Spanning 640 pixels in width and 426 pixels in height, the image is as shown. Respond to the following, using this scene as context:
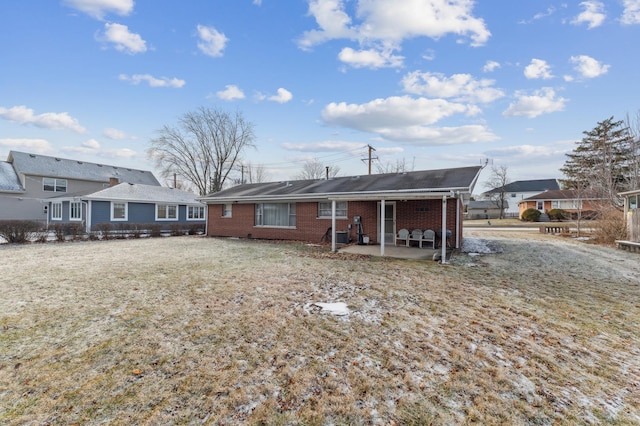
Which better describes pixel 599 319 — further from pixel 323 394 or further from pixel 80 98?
pixel 80 98

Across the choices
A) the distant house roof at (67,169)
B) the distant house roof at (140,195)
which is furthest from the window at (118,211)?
the distant house roof at (67,169)

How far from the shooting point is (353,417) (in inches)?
95.9

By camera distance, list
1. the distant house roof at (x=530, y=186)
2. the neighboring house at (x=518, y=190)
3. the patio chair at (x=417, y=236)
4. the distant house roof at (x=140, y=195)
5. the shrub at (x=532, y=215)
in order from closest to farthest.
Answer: the patio chair at (x=417, y=236) → the distant house roof at (x=140, y=195) → the shrub at (x=532, y=215) → the distant house roof at (x=530, y=186) → the neighboring house at (x=518, y=190)

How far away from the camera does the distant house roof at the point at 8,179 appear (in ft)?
85.0

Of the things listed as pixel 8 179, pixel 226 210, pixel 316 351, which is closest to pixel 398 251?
pixel 316 351

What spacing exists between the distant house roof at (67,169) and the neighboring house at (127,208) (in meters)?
5.32

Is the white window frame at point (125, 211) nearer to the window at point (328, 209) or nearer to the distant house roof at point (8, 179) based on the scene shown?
the distant house roof at point (8, 179)

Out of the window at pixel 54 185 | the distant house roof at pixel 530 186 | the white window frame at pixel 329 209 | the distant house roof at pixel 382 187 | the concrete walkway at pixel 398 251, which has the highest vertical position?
the distant house roof at pixel 530 186

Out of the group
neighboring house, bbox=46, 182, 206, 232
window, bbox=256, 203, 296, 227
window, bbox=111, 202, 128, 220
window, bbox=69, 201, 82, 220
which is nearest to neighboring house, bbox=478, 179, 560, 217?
window, bbox=256, 203, 296, 227

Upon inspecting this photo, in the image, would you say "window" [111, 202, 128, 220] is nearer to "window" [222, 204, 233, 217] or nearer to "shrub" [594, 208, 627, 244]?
"window" [222, 204, 233, 217]

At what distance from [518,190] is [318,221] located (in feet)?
168

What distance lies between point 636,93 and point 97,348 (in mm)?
28847

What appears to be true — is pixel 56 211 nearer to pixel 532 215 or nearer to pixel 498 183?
pixel 532 215

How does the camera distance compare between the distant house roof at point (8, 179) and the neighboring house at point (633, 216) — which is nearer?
the neighboring house at point (633, 216)
